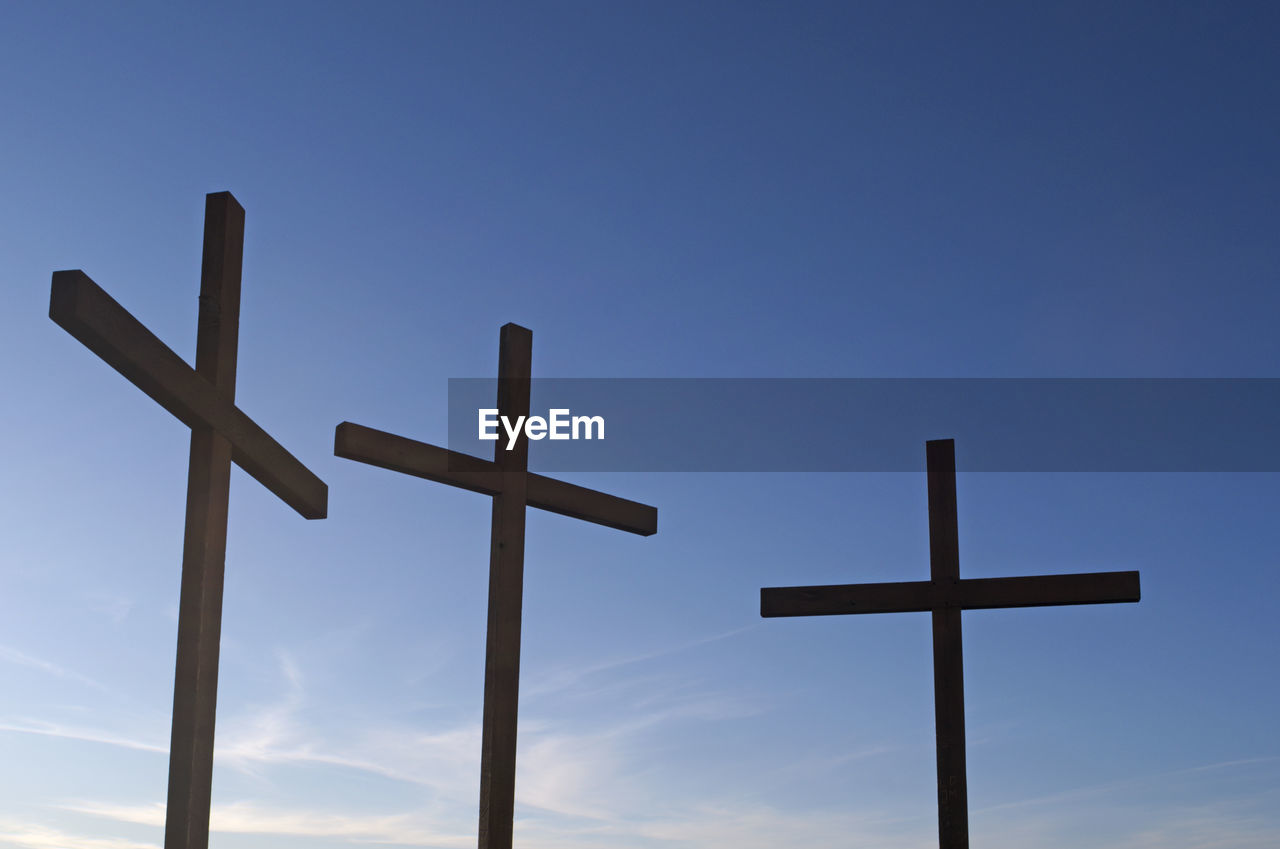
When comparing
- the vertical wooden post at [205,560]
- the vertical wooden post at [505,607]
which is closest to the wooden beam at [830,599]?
the vertical wooden post at [505,607]

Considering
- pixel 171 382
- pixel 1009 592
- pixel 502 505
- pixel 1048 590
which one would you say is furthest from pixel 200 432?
pixel 1048 590

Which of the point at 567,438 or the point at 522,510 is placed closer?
the point at 522,510

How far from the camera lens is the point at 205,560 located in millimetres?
6117

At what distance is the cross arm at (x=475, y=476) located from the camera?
706 cm

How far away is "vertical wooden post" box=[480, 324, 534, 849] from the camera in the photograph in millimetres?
7102

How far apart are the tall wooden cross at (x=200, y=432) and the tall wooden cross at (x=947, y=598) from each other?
13.0 ft

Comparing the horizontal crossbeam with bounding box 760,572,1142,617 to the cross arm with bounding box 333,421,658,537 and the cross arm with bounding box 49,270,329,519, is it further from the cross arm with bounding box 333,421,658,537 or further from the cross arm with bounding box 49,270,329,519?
the cross arm with bounding box 49,270,329,519

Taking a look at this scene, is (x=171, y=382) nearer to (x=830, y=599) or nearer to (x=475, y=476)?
(x=475, y=476)

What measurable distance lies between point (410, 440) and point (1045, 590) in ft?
14.1

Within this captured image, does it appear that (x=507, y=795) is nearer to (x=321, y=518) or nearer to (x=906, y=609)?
(x=321, y=518)

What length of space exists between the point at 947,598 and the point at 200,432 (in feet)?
16.0

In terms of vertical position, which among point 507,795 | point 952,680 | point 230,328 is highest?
point 230,328

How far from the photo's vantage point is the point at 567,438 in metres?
8.18

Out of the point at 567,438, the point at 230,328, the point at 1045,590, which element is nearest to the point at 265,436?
the point at 230,328
